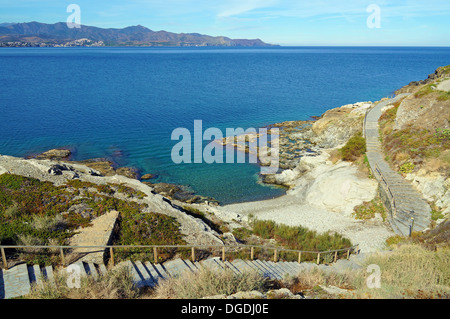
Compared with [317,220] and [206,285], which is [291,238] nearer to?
[317,220]

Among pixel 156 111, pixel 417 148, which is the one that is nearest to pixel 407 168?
pixel 417 148

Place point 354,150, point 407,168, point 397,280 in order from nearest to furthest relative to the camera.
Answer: point 397,280 < point 407,168 < point 354,150

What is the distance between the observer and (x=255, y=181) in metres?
33.7

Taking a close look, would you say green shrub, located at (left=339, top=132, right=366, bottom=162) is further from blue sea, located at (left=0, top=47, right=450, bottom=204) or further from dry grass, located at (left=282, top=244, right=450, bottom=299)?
dry grass, located at (left=282, top=244, right=450, bottom=299)

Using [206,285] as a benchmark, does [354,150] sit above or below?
above

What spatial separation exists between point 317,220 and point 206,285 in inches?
654

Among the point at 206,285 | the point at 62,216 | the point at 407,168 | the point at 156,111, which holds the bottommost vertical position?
the point at 62,216

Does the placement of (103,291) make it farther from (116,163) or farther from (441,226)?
(116,163)

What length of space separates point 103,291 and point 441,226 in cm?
1769

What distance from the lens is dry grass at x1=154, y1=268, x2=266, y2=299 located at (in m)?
9.12

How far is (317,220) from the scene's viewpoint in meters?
23.9

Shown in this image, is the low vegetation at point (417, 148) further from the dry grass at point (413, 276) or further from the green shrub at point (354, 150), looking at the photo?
the dry grass at point (413, 276)

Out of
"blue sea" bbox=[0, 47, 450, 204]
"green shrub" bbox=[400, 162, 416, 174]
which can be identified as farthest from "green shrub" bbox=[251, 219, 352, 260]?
"blue sea" bbox=[0, 47, 450, 204]
